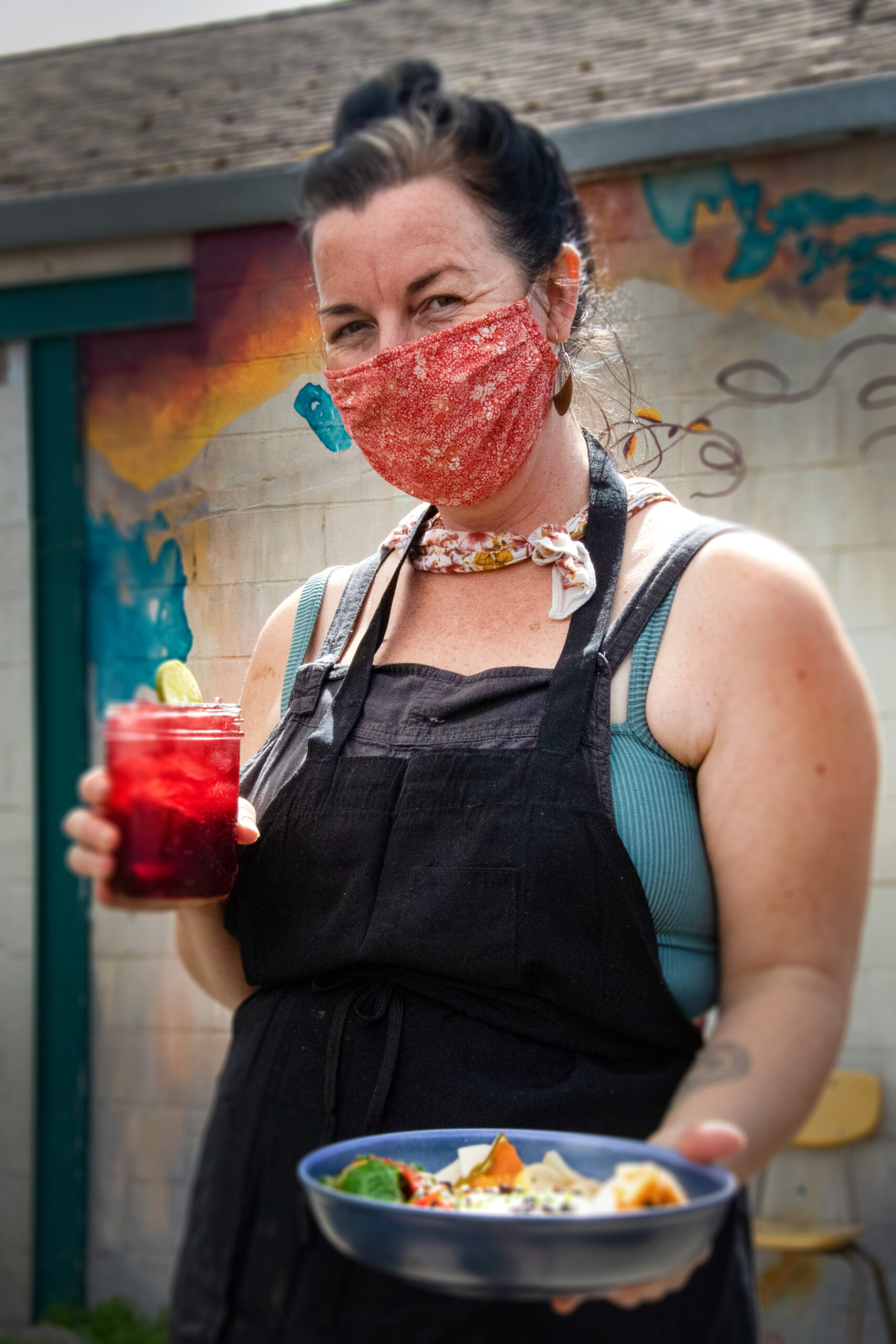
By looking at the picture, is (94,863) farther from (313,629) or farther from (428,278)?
(428,278)

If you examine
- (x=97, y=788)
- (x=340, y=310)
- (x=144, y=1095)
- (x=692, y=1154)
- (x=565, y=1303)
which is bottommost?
(x=144, y=1095)

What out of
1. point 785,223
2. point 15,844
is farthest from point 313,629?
point 15,844

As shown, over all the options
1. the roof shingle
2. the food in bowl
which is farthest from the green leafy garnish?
the roof shingle

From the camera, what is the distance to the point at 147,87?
4.30 metres

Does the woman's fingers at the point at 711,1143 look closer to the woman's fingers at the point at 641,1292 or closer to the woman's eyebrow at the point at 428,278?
the woman's fingers at the point at 641,1292

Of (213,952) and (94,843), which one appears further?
(213,952)

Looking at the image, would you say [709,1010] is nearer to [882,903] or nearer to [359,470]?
[359,470]

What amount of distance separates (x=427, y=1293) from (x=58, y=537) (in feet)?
8.39

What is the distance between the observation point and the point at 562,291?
124 centimetres

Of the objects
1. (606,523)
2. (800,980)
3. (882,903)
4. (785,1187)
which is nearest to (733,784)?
(800,980)

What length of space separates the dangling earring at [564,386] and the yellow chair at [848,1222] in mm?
1777

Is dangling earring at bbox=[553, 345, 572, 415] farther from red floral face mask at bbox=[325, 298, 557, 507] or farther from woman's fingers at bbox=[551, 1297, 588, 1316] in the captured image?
woman's fingers at bbox=[551, 1297, 588, 1316]

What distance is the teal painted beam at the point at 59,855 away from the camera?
3.11 m

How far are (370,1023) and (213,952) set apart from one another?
0.78 feet
